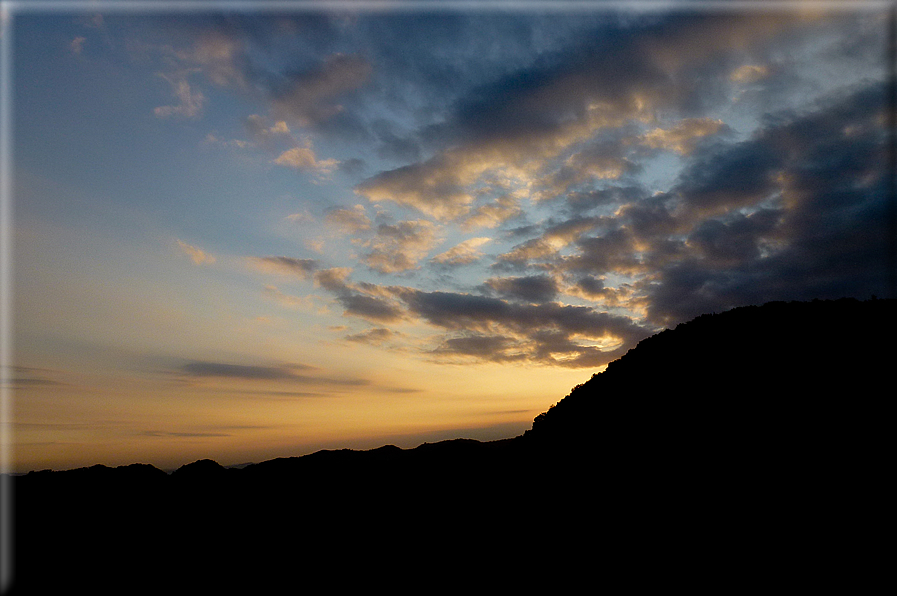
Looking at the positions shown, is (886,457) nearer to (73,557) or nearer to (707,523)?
(707,523)

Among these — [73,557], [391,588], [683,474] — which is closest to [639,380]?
[683,474]

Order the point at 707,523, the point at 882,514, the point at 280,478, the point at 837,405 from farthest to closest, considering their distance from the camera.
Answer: the point at 280,478, the point at 837,405, the point at 707,523, the point at 882,514

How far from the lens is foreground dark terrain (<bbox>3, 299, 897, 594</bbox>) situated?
19.3 m

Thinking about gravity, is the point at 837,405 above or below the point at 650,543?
above

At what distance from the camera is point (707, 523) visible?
20.9 metres

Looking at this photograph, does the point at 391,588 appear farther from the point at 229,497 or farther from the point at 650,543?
the point at 229,497

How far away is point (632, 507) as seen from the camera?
79.6ft

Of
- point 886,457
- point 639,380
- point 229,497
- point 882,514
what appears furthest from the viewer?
point 229,497

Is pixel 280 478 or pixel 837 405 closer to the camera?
pixel 837 405

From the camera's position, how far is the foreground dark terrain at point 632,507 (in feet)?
63.4

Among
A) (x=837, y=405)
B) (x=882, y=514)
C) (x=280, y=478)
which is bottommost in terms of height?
(x=280, y=478)

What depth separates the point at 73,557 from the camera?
32312 millimetres

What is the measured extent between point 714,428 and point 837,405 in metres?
5.73

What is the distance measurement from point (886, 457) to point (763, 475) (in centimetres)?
467
